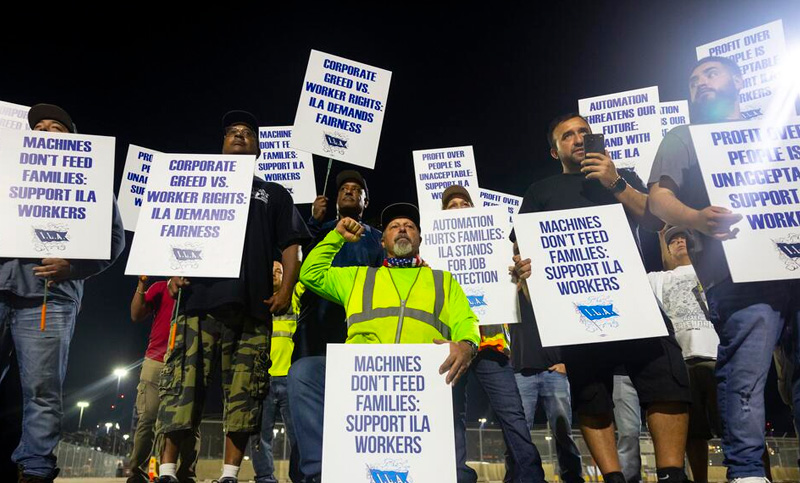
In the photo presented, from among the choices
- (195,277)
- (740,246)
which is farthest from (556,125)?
(195,277)

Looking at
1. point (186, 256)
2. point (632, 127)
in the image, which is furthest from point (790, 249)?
point (632, 127)

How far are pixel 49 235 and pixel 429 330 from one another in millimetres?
2763

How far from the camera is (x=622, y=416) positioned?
529 cm

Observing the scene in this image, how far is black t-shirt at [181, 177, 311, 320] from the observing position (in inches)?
161

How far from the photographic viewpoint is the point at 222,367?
404 centimetres

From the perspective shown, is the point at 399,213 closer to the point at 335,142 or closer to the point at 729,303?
the point at 729,303

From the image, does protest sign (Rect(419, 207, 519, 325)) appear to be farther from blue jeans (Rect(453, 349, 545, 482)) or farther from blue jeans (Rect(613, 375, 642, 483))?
blue jeans (Rect(613, 375, 642, 483))

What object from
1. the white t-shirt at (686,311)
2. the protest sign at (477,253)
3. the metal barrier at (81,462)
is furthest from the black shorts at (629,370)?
Result: the metal barrier at (81,462)

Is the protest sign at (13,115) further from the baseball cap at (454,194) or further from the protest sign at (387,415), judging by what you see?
the protest sign at (387,415)

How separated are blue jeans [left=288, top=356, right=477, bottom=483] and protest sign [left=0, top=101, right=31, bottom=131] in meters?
4.01

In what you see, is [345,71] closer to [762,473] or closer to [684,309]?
[684,309]

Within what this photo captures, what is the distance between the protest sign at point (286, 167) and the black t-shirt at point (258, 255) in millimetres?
2942

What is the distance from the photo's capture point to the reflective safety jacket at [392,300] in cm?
391

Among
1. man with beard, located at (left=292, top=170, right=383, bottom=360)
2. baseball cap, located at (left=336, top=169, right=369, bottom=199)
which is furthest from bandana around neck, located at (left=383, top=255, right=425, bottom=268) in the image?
baseball cap, located at (left=336, top=169, right=369, bottom=199)
